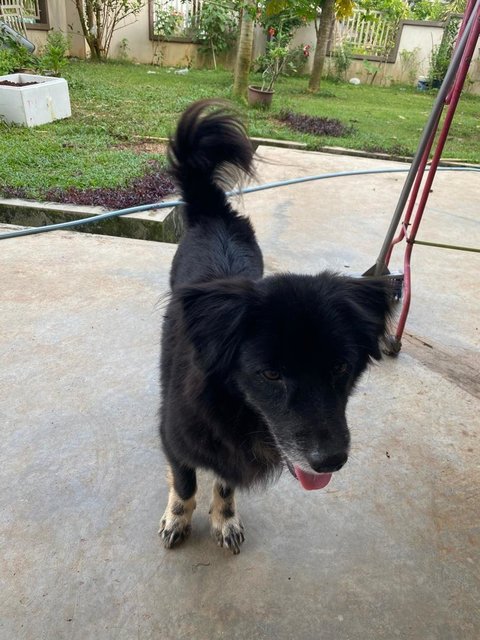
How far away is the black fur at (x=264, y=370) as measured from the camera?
52.6 inches

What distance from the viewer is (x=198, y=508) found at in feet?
6.36

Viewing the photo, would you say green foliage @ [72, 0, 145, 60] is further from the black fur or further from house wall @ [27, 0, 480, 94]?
the black fur

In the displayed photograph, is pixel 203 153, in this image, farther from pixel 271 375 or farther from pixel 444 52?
pixel 444 52

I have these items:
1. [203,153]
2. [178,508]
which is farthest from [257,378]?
[203,153]

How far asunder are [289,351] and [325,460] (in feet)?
1.01

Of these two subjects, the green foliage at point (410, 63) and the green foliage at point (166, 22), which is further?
the green foliage at point (410, 63)

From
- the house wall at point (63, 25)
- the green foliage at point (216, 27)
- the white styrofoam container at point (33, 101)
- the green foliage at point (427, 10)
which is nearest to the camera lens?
the white styrofoam container at point (33, 101)

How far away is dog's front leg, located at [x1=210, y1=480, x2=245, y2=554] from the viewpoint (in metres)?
1.76

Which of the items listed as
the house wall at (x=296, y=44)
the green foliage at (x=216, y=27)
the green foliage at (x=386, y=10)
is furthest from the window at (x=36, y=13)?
the green foliage at (x=386, y=10)

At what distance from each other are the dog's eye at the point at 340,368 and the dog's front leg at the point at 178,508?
2.31 feet

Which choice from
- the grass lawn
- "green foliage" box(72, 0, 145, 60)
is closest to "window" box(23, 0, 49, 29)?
"green foliage" box(72, 0, 145, 60)

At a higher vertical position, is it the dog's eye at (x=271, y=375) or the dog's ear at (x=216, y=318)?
the dog's ear at (x=216, y=318)

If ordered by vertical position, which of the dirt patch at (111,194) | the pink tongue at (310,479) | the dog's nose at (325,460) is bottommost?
the dirt patch at (111,194)

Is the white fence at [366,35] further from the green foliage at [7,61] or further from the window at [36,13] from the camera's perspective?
the green foliage at [7,61]
